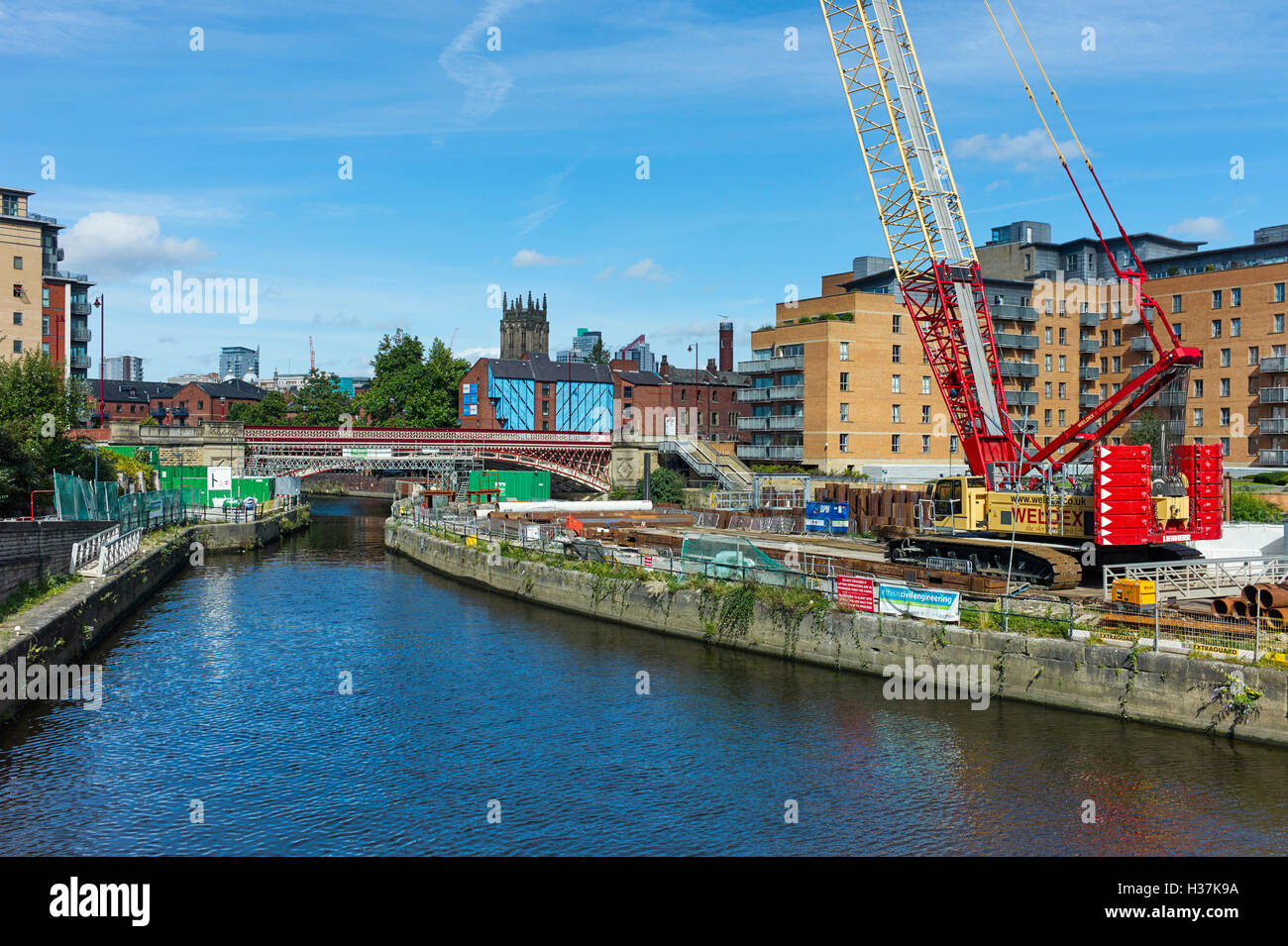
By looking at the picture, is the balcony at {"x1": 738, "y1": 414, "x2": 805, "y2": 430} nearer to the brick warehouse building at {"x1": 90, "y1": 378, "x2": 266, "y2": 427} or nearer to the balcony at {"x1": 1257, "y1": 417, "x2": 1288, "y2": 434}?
the balcony at {"x1": 1257, "y1": 417, "x2": 1288, "y2": 434}

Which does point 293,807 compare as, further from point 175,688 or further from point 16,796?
point 175,688

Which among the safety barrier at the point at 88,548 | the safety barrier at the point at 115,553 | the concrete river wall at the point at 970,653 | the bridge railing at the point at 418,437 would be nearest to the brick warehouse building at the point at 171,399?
the bridge railing at the point at 418,437

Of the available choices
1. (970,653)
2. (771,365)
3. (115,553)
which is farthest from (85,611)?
(771,365)

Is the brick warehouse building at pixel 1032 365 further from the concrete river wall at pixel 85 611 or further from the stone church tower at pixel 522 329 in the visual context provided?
the stone church tower at pixel 522 329

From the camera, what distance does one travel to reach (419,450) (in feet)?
297

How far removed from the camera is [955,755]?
948 inches

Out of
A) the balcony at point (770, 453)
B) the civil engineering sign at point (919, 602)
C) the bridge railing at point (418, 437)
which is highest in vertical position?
the bridge railing at point (418, 437)

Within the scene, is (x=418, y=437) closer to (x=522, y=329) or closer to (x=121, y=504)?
(x=121, y=504)

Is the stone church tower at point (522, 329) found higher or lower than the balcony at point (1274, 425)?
higher

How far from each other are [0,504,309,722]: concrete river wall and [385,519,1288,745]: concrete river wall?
1657 centimetres

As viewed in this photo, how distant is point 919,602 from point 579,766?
1177 cm

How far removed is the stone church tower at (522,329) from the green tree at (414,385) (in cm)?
6426

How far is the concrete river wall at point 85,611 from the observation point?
26.3m
